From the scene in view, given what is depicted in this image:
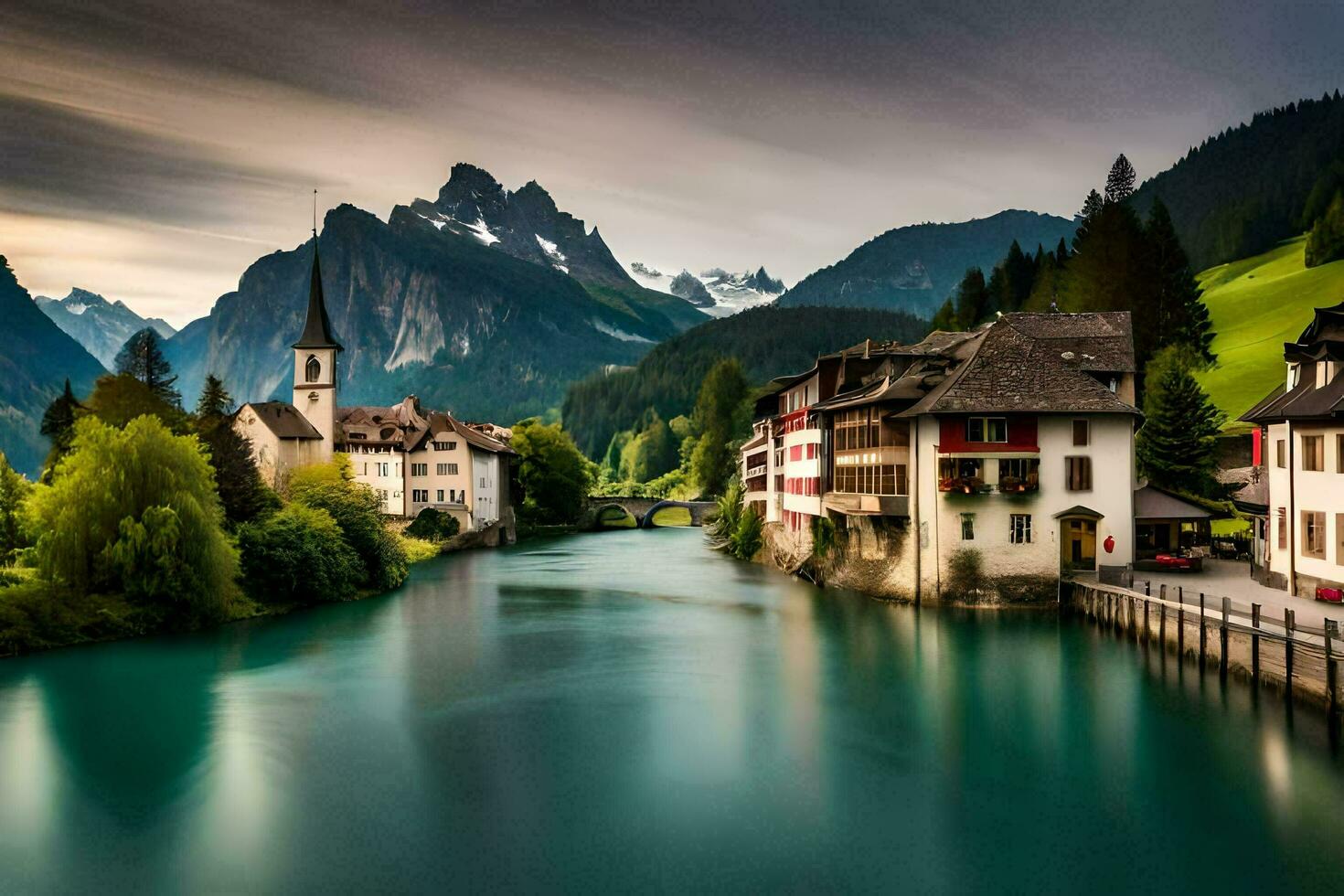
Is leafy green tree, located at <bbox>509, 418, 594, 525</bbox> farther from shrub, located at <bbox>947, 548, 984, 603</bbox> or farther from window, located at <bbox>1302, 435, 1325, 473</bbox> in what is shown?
window, located at <bbox>1302, 435, 1325, 473</bbox>

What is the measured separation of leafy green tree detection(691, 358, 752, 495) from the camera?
11175 cm

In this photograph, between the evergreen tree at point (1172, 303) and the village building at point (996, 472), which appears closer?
the village building at point (996, 472)

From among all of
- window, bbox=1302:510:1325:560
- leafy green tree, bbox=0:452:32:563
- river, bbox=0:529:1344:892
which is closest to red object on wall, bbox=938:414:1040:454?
river, bbox=0:529:1344:892

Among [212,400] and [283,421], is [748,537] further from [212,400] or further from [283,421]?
[212,400]

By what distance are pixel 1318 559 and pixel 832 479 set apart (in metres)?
21.8

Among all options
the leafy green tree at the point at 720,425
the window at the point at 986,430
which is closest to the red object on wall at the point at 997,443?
the window at the point at 986,430

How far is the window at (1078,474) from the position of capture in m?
39.3

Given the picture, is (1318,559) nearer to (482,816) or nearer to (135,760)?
(482,816)

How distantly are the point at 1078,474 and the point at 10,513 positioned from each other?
145 ft

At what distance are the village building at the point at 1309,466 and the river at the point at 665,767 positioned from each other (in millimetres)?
4975

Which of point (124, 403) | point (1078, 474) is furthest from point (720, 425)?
point (1078, 474)

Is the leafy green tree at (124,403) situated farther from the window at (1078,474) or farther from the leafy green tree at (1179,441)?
the leafy green tree at (1179,441)

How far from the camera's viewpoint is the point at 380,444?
290 ft

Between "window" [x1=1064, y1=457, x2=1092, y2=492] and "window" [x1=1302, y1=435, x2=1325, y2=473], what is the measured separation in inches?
367
